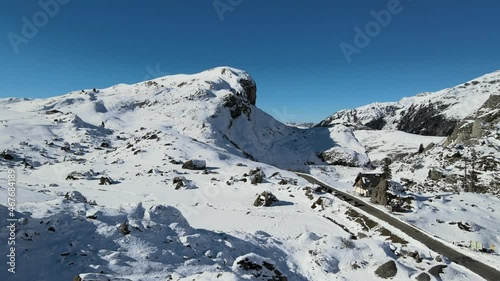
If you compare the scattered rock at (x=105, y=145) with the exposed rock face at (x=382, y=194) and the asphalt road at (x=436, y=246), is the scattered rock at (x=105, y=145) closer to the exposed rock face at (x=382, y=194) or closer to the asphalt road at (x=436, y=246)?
the asphalt road at (x=436, y=246)

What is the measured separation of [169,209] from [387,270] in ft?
49.8

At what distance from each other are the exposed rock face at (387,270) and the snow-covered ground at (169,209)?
0.21 metres

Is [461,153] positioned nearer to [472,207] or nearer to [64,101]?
[472,207]

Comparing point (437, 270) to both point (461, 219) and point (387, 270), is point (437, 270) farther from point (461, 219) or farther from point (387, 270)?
point (461, 219)

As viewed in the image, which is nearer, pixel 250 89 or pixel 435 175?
pixel 435 175

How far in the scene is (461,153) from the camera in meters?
59.0

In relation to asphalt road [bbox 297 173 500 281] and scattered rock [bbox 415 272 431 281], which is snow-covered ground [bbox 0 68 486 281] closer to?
scattered rock [bbox 415 272 431 281]

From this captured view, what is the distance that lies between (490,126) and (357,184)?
1694 inches

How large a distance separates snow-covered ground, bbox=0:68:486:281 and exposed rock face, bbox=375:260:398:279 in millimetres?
208

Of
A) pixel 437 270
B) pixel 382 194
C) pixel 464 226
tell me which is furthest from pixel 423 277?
pixel 382 194

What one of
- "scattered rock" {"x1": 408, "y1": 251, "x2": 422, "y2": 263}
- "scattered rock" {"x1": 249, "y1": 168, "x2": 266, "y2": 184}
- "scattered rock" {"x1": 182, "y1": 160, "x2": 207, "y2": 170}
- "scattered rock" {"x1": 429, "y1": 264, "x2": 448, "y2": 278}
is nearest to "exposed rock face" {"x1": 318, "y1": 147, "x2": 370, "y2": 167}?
"scattered rock" {"x1": 249, "y1": 168, "x2": 266, "y2": 184}

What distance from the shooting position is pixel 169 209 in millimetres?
21922

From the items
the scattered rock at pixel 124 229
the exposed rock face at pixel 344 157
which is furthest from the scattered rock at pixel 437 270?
the exposed rock face at pixel 344 157

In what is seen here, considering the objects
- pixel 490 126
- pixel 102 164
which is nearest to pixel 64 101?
pixel 102 164
